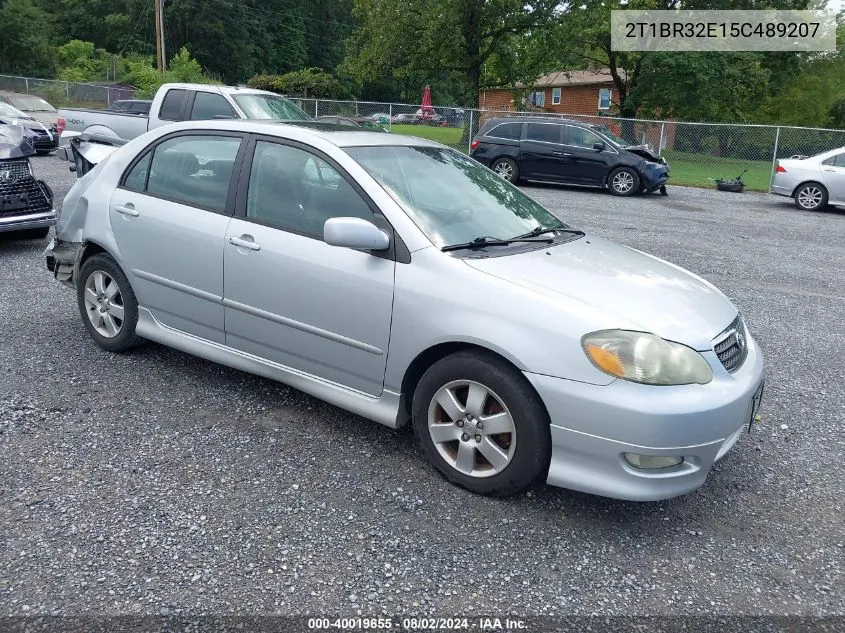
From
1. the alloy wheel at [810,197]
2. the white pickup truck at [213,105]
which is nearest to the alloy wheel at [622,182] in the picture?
the alloy wheel at [810,197]

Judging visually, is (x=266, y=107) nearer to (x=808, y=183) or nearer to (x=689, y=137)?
(x=808, y=183)

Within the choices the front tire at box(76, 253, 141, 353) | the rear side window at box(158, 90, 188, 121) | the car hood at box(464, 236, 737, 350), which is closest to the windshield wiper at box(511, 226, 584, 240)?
the car hood at box(464, 236, 737, 350)

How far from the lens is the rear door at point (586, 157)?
16.8 meters

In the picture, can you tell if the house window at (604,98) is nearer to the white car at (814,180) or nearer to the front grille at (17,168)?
the white car at (814,180)

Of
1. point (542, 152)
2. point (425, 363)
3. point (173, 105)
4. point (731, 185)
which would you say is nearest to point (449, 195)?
point (425, 363)

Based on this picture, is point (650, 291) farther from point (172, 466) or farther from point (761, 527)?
point (172, 466)

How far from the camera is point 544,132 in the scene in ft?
57.3

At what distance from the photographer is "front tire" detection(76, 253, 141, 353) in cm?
460

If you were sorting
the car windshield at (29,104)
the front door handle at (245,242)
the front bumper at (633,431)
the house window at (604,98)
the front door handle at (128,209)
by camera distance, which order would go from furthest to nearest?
the house window at (604,98) → the car windshield at (29,104) → the front door handle at (128,209) → the front door handle at (245,242) → the front bumper at (633,431)

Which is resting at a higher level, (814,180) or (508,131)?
(508,131)

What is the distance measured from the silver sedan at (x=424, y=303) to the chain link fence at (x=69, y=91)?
31891mm

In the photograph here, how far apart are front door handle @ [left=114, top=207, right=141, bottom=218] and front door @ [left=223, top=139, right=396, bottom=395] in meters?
0.85

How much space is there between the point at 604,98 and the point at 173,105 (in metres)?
41.3

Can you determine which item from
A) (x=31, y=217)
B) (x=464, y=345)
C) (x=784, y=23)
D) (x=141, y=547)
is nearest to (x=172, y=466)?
(x=141, y=547)
